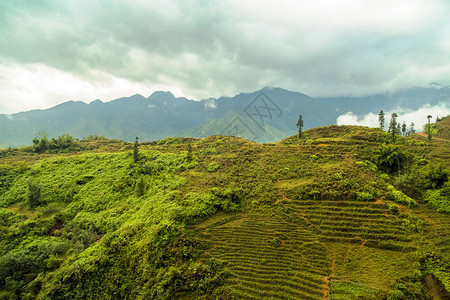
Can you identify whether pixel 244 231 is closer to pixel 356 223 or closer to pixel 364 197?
pixel 356 223

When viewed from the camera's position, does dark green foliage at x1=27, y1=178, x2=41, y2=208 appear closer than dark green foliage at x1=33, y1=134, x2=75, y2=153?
Yes

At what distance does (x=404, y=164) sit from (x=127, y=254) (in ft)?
151

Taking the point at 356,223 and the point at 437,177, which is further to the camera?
the point at 437,177

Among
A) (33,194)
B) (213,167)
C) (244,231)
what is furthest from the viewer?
(213,167)

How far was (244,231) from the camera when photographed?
955 inches

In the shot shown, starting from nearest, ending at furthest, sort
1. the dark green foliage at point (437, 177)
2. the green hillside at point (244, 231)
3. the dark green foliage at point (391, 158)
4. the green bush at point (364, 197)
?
1. the green hillside at point (244, 231)
2. the green bush at point (364, 197)
3. the dark green foliage at point (437, 177)
4. the dark green foliage at point (391, 158)

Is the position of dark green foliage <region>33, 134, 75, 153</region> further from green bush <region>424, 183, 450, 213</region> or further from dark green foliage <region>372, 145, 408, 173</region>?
green bush <region>424, 183, 450, 213</region>

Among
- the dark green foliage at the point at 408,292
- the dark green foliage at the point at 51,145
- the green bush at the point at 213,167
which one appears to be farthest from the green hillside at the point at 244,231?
the dark green foliage at the point at 51,145

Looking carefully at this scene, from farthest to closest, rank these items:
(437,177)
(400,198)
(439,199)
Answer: (437,177) < (400,198) < (439,199)

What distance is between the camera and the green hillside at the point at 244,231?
59.2ft

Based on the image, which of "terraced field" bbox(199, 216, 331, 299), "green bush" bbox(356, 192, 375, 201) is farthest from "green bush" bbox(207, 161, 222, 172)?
"green bush" bbox(356, 192, 375, 201)

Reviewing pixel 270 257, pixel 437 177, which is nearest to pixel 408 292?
pixel 270 257

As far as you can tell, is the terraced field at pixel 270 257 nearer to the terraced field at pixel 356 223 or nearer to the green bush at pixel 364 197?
the terraced field at pixel 356 223

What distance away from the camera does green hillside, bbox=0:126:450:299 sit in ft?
59.2
